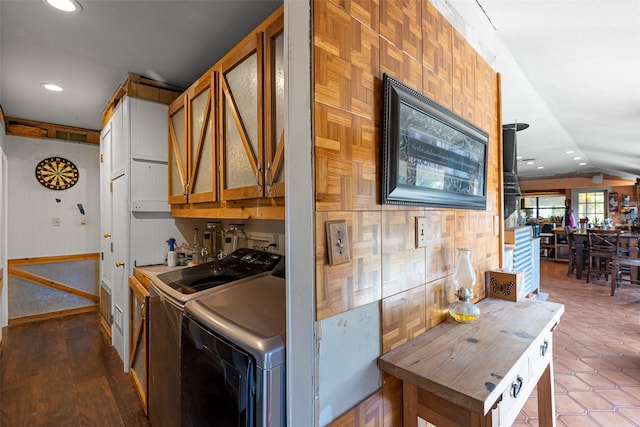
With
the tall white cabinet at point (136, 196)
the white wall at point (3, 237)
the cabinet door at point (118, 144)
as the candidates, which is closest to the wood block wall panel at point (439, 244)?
the tall white cabinet at point (136, 196)

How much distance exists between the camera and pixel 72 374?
2.38 meters

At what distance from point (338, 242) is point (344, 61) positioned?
1.74 feet

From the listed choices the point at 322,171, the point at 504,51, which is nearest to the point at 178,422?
the point at 322,171

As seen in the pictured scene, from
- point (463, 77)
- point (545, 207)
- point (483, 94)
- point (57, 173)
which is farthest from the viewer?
point (545, 207)

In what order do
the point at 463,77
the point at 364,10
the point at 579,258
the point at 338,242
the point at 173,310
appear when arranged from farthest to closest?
the point at 579,258 < the point at 463,77 < the point at 173,310 < the point at 364,10 < the point at 338,242

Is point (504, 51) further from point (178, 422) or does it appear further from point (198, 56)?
point (178, 422)

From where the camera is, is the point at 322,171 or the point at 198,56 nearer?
the point at 322,171

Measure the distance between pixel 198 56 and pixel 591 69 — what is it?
276cm

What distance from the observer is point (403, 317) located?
108 cm

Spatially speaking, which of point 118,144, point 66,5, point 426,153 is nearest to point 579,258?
point 426,153

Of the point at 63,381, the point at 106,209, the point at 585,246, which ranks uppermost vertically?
the point at 106,209

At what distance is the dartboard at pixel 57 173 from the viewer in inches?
143

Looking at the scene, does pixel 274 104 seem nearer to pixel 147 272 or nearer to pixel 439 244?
pixel 439 244

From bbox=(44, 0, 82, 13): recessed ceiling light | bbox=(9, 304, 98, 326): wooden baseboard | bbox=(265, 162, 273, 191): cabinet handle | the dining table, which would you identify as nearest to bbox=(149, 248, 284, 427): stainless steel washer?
bbox=(265, 162, 273, 191): cabinet handle
